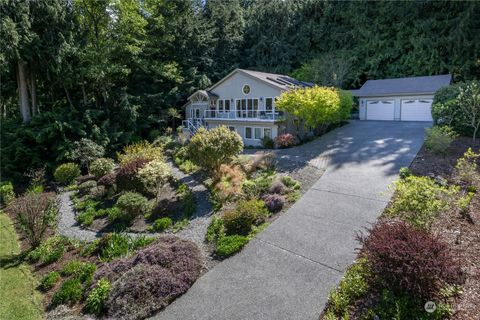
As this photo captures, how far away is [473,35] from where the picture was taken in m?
27.5

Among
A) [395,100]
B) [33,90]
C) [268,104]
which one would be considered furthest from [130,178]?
[395,100]

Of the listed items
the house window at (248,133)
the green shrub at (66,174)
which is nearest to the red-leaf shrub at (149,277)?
→ the green shrub at (66,174)

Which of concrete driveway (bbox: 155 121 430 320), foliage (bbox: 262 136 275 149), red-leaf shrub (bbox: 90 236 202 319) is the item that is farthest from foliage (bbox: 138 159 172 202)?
foliage (bbox: 262 136 275 149)

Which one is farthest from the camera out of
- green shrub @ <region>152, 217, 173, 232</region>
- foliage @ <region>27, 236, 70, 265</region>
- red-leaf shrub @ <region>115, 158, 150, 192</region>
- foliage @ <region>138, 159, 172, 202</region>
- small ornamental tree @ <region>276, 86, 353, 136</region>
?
small ornamental tree @ <region>276, 86, 353, 136</region>

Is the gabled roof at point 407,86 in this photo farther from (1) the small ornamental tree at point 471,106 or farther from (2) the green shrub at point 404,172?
(2) the green shrub at point 404,172

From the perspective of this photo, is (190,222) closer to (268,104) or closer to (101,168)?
(101,168)

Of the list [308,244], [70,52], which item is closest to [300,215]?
[308,244]

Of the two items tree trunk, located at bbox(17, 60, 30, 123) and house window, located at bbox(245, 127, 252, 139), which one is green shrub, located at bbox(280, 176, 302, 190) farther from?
tree trunk, located at bbox(17, 60, 30, 123)

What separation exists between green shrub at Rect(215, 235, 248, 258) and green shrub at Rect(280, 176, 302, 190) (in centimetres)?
427

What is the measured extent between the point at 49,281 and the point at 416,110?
2890 cm

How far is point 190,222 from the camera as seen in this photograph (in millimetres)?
11047

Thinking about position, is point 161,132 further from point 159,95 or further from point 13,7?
point 13,7

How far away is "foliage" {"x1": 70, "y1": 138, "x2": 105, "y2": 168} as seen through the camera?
1973cm

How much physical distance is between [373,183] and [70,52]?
22446 mm
